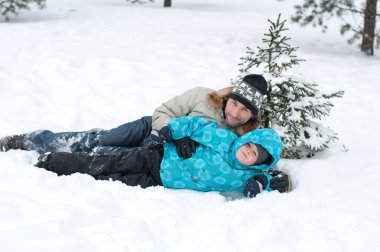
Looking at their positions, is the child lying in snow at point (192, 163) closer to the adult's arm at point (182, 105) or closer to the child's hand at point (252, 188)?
the child's hand at point (252, 188)

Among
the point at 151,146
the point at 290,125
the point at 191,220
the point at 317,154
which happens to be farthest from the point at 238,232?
the point at 317,154

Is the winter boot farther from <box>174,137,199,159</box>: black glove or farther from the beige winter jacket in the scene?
<box>174,137,199,159</box>: black glove

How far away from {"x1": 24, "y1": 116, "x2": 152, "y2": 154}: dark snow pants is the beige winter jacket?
0.32 meters

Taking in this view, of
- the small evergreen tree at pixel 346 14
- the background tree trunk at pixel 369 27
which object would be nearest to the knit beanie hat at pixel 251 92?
the small evergreen tree at pixel 346 14

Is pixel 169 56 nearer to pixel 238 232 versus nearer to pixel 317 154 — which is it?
pixel 317 154

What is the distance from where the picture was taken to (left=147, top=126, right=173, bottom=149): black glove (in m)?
4.00

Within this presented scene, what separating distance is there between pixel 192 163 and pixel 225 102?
0.79 meters

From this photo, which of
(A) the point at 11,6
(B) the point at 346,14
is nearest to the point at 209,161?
(B) the point at 346,14

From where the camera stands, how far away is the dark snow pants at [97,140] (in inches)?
181

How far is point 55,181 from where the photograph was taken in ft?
12.5

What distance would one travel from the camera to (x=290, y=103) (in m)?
4.59

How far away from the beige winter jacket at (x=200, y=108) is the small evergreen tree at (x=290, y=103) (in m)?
0.45

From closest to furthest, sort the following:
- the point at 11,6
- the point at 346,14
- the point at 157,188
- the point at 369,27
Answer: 1. the point at 157,188
2. the point at 369,27
3. the point at 346,14
4. the point at 11,6

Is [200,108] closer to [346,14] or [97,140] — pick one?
[97,140]
